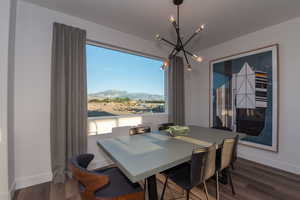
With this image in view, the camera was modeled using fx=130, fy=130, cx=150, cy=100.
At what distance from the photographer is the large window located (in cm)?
274

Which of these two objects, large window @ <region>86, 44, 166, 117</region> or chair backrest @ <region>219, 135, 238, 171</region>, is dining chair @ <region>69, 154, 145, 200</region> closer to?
chair backrest @ <region>219, 135, 238, 171</region>

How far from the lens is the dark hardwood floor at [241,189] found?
70.0 inches

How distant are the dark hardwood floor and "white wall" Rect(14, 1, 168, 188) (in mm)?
273

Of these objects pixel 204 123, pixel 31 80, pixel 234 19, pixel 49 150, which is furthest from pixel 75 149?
pixel 234 19

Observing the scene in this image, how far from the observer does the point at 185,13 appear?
2299 mm

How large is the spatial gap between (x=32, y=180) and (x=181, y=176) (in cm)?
229

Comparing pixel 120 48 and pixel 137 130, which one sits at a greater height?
pixel 120 48

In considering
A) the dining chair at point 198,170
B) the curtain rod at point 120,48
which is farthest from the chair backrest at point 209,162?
the curtain rod at point 120,48

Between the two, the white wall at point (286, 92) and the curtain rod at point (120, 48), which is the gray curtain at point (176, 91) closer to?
the curtain rod at point (120, 48)

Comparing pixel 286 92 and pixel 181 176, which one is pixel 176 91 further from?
pixel 181 176

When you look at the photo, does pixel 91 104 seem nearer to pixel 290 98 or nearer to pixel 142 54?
pixel 142 54

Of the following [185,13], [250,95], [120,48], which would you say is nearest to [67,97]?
[120,48]

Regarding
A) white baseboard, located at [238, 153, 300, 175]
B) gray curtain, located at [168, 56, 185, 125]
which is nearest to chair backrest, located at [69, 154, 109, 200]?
gray curtain, located at [168, 56, 185, 125]

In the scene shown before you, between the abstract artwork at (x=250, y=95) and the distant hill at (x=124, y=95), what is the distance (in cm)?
168
